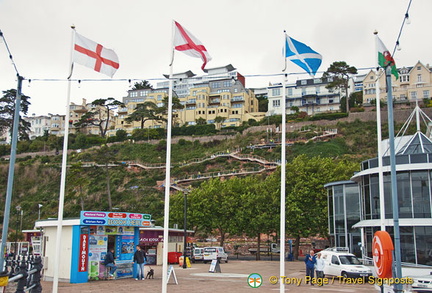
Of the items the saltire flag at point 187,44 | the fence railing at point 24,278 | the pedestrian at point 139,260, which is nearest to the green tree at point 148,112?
the pedestrian at point 139,260

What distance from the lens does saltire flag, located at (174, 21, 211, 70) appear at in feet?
47.6

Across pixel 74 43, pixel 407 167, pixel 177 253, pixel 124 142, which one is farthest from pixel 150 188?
pixel 74 43

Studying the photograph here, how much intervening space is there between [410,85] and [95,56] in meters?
97.8

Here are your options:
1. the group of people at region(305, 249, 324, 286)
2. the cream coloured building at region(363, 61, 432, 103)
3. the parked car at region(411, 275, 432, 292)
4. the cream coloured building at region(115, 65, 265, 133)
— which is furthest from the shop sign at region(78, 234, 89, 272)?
the cream coloured building at region(115, 65, 265, 133)

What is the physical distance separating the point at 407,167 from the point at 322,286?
9.42 metres

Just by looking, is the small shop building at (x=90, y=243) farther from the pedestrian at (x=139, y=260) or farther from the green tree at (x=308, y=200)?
the green tree at (x=308, y=200)

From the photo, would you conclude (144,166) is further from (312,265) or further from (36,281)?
(36,281)

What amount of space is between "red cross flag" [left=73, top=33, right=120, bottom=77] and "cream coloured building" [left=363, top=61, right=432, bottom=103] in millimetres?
87532

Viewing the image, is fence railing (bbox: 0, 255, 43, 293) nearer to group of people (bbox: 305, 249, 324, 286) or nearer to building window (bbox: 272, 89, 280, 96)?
group of people (bbox: 305, 249, 324, 286)

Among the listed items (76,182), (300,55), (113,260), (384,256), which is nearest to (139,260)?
(113,260)

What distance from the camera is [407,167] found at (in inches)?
941

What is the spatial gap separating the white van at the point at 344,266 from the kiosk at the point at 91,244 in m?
10.2

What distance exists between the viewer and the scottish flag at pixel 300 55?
49.8 feet

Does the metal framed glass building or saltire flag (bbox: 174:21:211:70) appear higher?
saltire flag (bbox: 174:21:211:70)
